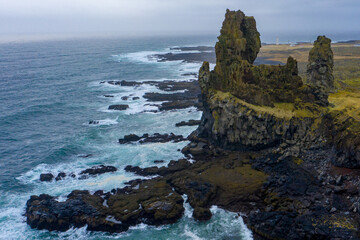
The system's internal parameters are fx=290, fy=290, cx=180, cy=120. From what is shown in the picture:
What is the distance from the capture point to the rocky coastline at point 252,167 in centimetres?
2939

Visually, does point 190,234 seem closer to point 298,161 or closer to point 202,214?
point 202,214

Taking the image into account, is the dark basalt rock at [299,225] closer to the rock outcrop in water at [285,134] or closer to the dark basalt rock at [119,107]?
the rock outcrop in water at [285,134]

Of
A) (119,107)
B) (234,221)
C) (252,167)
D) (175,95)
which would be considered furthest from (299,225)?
(175,95)

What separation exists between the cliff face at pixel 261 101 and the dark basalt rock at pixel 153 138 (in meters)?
5.12

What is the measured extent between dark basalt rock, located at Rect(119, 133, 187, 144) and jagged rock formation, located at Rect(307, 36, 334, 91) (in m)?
24.8

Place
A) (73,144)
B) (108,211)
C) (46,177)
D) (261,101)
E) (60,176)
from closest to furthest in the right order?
(108,211), (46,177), (60,176), (261,101), (73,144)

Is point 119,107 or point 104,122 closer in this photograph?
point 104,122

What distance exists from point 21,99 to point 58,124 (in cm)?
2704

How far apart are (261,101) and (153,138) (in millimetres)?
19971

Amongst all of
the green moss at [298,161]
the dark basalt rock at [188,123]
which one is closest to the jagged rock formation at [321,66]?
the green moss at [298,161]

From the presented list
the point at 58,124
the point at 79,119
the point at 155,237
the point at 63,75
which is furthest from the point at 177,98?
the point at 63,75

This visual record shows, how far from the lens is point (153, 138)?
170 feet

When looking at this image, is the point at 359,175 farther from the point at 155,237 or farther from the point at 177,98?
the point at 177,98

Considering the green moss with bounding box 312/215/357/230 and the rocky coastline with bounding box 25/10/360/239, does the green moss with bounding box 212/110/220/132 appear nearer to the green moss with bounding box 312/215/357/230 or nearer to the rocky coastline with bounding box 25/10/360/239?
the rocky coastline with bounding box 25/10/360/239
